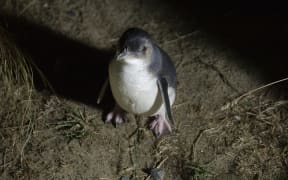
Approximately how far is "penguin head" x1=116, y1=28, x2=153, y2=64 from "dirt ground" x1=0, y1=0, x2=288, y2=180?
1.71ft

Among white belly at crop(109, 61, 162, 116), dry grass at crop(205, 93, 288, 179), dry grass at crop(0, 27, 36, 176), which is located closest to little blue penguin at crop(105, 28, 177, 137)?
white belly at crop(109, 61, 162, 116)

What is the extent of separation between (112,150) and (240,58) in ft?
2.73

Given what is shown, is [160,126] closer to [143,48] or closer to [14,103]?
[143,48]

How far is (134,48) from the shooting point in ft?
5.59

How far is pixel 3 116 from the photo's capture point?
214 cm

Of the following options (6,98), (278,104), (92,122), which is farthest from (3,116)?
(278,104)

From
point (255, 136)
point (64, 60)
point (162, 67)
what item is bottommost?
point (255, 136)

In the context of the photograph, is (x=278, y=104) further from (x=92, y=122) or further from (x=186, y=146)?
(x=92, y=122)

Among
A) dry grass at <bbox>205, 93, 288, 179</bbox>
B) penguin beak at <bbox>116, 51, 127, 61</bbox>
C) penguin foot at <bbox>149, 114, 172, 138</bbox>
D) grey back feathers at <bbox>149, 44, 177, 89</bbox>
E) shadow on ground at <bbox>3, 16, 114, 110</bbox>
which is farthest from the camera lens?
shadow on ground at <bbox>3, 16, 114, 110</bbox>

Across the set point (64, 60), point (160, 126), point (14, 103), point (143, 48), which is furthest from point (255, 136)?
point (14, 103)

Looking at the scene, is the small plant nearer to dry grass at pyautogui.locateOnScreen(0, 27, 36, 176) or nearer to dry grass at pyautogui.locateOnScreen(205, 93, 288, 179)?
dry grass at pyautogui.locateOnScreen(0, 27, 36, 176)

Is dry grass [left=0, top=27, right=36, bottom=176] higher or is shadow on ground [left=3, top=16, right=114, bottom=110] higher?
shadow on ground [left=3, top=16, right=114, bottom=110]

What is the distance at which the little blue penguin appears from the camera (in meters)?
1.72

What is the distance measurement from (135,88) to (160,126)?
363 mm
